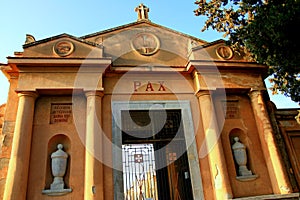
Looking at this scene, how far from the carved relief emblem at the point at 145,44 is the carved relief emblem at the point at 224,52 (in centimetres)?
246

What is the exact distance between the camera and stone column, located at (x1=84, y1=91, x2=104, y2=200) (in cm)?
738

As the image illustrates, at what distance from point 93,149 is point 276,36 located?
20.3ft

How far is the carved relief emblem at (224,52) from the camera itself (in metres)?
10.1

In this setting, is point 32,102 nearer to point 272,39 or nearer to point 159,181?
point 159,181

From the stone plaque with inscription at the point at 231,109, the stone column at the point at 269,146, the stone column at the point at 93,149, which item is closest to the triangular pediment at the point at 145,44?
the stone column at the point at 93,149

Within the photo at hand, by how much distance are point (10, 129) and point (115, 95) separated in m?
3.53

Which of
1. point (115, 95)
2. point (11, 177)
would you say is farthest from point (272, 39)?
point (11, 177)

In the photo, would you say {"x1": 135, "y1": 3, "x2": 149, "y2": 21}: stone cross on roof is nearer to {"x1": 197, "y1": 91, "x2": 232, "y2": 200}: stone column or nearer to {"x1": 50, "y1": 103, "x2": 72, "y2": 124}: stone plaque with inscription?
{"x1": 197, "y1": 91, "x2": 232, "y2": 200}: stone column

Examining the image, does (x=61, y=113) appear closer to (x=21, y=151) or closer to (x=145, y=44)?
(x=21, y=151)

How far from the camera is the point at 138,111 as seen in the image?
30.6 feet

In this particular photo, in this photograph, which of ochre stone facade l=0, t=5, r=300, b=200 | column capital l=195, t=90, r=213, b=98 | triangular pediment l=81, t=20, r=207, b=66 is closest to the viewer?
ochre stone facade l=0, t=5, r=300, b=200

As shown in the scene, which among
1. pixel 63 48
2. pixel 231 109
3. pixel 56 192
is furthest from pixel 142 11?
pixel 56 192

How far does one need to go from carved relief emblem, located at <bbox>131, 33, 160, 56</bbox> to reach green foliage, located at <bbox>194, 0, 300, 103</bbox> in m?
2.92

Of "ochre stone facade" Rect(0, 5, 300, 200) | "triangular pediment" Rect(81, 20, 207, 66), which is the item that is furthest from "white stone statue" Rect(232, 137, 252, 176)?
"triangular pediment" Rect(81, 20, 207, 66)
